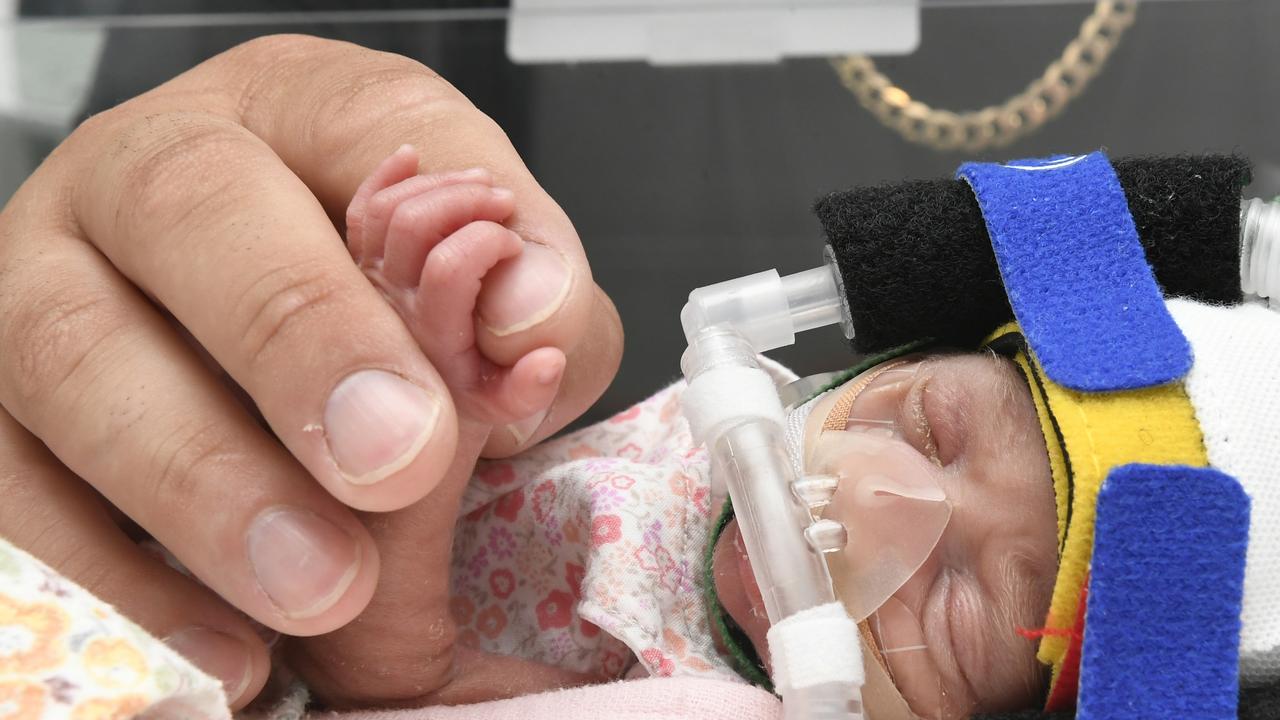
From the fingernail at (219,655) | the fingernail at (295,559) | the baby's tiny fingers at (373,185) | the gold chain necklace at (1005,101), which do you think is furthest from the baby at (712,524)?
the gold chain necklace at (1005,101)

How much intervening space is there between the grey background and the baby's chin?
0.38 m

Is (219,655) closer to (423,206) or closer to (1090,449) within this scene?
(423,206)

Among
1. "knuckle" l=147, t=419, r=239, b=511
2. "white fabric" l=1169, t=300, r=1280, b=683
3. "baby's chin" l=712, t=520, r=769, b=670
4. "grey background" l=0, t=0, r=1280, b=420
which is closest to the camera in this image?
"knuckle" l=147, t=419, r=239, b=511

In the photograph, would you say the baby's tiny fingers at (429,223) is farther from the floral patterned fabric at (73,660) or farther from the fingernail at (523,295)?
the floral patterned fabric at (73,660)

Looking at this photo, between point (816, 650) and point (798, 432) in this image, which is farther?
point (798, 432)

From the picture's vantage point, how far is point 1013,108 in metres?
1.32

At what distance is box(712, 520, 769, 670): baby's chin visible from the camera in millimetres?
809

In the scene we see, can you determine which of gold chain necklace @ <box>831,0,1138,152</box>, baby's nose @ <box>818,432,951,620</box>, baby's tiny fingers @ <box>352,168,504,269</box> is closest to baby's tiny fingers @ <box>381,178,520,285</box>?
baby's tiny fingers @ <box>352,168,504,269</box>

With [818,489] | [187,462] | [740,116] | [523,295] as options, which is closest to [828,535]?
[818,489]

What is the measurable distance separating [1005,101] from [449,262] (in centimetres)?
96

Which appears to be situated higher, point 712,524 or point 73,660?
point 73,660

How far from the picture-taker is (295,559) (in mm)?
584

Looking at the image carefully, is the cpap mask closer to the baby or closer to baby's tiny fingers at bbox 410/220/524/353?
the baby

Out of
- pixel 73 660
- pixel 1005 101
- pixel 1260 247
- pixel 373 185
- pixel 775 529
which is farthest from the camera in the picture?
pixel 1005 101
